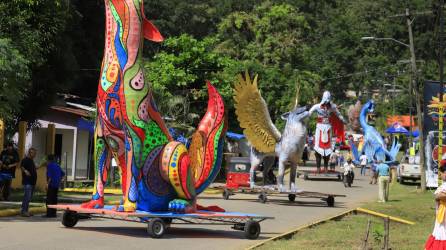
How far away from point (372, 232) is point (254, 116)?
9946 millimetres

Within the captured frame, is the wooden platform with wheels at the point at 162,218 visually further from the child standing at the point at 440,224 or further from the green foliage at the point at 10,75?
the child standing at the point at 440,224

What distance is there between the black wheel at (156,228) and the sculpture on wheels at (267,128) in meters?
10.7

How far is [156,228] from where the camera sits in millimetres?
15422

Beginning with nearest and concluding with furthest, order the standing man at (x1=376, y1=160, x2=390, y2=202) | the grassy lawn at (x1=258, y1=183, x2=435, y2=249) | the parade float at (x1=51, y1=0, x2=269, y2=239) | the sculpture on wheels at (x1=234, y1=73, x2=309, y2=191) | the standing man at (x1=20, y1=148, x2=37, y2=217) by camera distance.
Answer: the grassy lawn at (x1=258, y1=183, x2=435, y2=249) → the parade float at (x1=51, y1=0, x2=269, y2=239) → the standing man at (x1=20, y1=148, x2=37, y2=217) → the sculpture on wheels at (x1=234, y1=73, x2=309, y2=191) → the standing man at (x1=376, y1=160, x2=390, y2=202)

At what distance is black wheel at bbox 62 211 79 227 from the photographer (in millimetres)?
16812

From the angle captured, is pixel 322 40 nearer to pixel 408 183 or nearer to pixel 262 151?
pixel 408 183

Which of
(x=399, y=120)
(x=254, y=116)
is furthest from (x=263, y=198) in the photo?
(x=399, y=120)

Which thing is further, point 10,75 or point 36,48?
point 36,48

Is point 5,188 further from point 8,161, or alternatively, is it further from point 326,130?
point 326,130

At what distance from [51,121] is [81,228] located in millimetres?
19569

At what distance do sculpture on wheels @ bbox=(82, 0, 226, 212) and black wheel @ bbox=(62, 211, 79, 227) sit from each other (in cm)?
51

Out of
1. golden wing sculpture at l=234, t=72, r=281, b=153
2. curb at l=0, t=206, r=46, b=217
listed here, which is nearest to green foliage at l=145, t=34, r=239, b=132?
golden wing sculpture at l=234, t=72, r=281, b=153

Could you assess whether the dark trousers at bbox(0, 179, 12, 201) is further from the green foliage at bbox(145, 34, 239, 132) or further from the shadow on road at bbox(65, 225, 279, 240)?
the green foliage at bbox(145, 34, 239, 132)

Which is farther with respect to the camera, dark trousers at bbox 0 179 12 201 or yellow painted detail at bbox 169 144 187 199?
dark trousers at bbox 0 179 12 201
